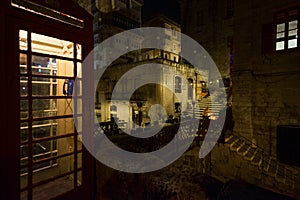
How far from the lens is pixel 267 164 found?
9688 mm

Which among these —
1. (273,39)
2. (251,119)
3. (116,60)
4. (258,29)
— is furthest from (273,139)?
(116,60)

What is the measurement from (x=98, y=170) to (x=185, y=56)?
27655 millimetres

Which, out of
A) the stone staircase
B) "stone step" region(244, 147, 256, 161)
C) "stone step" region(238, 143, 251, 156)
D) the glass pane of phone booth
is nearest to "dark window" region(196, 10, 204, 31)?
the stone staircase

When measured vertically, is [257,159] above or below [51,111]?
below

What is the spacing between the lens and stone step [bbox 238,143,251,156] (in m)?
9.98

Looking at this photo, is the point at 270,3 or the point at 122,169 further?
the point at 270,3

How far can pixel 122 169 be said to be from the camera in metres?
→ 5.36

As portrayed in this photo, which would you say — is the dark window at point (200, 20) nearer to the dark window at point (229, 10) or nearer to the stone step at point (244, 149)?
the dark window at point (229, 10)

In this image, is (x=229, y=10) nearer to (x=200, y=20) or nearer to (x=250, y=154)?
(x=200, y=20)

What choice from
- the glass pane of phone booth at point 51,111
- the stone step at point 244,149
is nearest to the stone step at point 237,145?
the stone step at point 244,149

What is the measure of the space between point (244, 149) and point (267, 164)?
1309 mm

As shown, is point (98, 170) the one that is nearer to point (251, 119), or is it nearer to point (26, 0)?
point (26, 0)

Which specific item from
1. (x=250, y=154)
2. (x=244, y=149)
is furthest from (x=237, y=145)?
(x=250, y=154)

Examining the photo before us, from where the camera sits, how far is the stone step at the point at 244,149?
998cm
